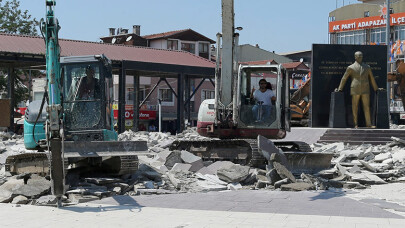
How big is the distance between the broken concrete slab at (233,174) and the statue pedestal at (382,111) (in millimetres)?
12408

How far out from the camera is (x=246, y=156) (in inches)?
661

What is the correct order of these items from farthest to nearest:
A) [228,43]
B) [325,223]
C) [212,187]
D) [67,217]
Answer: [228,43], [212,187], [67,217], [325,223]

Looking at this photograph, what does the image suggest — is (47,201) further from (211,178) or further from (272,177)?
(272,177)

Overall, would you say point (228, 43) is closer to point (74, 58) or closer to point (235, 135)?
point (235, 135)

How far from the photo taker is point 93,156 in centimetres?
1270

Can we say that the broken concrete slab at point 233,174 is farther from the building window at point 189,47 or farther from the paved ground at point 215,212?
the building window at point 189,47

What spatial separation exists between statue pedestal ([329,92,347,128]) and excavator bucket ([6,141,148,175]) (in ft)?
42.8

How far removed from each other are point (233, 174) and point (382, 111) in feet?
42.2

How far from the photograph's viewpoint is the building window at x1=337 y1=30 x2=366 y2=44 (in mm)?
93062

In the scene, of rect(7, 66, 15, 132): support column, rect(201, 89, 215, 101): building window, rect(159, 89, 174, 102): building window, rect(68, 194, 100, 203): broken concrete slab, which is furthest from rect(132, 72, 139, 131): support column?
rect(201, 89, 215, 101): building window

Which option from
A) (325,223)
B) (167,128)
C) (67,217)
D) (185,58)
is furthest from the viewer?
(167,128)

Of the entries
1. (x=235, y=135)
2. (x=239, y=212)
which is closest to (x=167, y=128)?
(x=235, y=135)

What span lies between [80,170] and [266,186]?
166 inches

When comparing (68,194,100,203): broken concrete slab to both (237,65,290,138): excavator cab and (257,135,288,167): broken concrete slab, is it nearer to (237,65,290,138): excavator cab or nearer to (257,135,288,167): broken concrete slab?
(257,135,288,167): broken concrete slab
